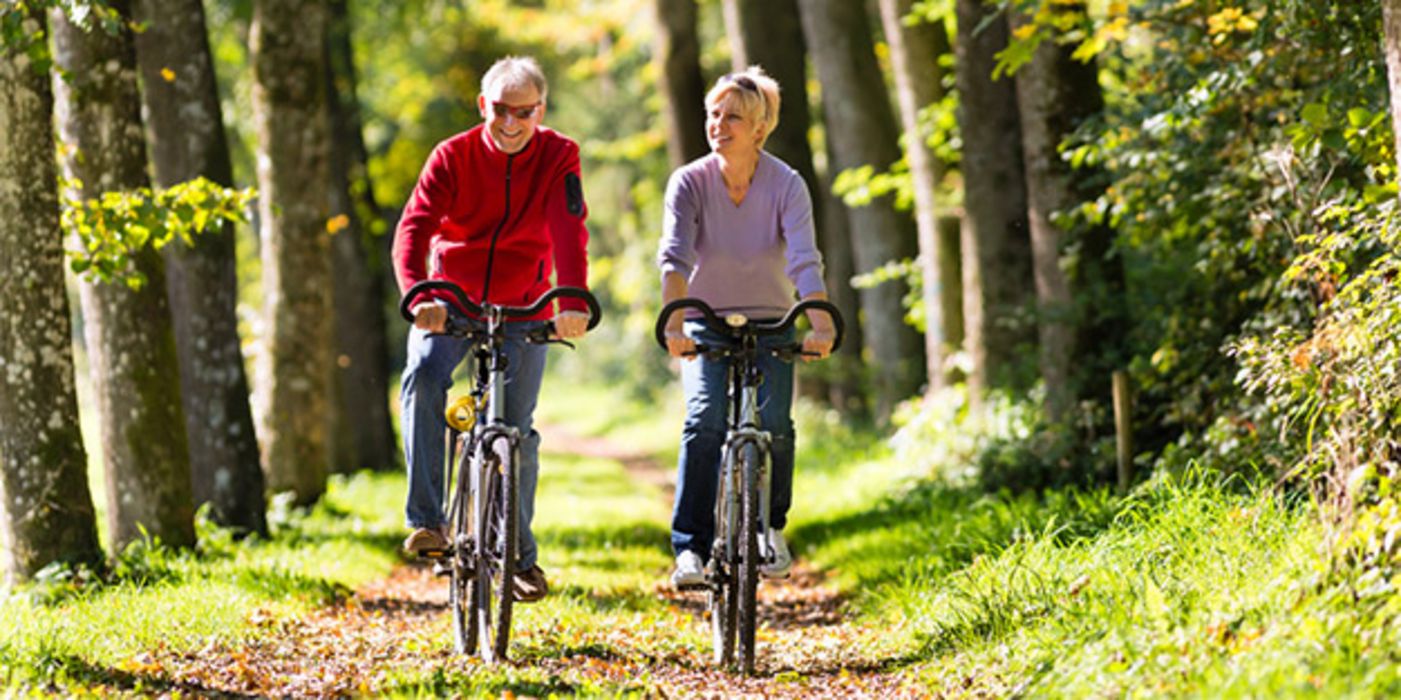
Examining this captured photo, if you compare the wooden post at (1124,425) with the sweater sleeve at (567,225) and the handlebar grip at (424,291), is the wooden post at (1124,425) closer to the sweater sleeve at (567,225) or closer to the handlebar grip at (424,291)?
the sweater sleeve at (567,225)

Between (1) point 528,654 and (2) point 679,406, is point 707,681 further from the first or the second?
(2) point 679,406

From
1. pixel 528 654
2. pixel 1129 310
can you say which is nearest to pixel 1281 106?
pixel 1129 310

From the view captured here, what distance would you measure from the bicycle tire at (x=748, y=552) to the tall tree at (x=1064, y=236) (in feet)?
15.2

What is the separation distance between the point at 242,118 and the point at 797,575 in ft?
55.5

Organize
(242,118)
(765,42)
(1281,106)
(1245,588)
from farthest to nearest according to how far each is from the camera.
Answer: (242,118), (765,42), (1281,106), (1245,588)

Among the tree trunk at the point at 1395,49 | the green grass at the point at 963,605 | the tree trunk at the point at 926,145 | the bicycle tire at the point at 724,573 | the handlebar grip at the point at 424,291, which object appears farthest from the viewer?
the tree trunk at the point at 926,145

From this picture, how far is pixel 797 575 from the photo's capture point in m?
10.2

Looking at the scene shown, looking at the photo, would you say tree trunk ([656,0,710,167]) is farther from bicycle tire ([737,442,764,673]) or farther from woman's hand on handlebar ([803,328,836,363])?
bicycle tire ([737,442,764,673])

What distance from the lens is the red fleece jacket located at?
6477mm

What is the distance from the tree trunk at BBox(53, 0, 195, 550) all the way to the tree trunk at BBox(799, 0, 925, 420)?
9.32 metres

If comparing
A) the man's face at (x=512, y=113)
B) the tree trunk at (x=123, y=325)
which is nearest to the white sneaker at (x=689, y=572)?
the man's face at (x=512, y=113)

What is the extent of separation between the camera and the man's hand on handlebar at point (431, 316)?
6.02 m

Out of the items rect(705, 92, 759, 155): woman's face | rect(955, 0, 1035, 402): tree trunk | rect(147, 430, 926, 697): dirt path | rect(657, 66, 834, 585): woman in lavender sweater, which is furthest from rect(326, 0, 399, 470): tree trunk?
rect(705, 92, 759, 155): woman's face

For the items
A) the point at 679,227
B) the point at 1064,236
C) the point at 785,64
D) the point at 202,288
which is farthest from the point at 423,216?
the point at 785,64
